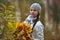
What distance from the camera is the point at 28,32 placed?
12.9 feet

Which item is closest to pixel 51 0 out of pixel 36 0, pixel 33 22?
pixel 36 0

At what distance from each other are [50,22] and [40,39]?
285 inches

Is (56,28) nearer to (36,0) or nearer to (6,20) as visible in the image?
(36,0)

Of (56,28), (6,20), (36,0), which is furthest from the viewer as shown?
(56,28)

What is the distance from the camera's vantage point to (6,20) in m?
4.18

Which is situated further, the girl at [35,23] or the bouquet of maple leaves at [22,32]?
the girl at [35,23]

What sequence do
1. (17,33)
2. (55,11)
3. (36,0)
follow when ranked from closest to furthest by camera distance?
(17,33) < (36,0) < (55,11)

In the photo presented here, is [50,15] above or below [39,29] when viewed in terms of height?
below

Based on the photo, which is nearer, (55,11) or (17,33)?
(17,33)

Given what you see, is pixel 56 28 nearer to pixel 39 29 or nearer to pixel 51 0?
pixel 51 0

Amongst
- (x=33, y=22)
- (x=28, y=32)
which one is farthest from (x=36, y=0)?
(x=28, y=32)

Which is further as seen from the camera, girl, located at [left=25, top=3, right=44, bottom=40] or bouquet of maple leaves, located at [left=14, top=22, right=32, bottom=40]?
girl, located at [left=25, top=3, right=44, bottom=40]

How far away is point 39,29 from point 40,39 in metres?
0.15

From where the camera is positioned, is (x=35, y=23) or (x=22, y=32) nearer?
(x=22, y=32)
